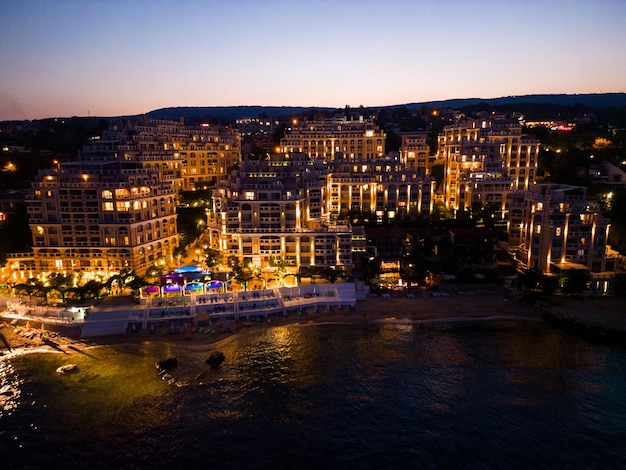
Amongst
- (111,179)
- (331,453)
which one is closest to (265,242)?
(111,179)

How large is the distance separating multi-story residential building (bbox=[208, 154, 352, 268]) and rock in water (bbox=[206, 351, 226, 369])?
20.7m

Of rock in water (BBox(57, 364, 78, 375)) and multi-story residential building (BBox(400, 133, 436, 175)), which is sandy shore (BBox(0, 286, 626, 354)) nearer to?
rock in water (BBox(57, 364, 78, 375))

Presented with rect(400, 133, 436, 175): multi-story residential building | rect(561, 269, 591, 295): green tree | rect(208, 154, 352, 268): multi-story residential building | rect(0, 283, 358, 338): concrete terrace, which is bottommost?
rect(0, 283, 358, 338): concrete terrace

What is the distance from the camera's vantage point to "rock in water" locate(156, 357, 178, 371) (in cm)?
4588

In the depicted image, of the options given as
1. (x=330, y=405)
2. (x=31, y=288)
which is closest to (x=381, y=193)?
(x=330, y=405)

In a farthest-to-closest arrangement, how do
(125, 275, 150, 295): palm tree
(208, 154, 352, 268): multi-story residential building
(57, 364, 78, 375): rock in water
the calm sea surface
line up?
1. (208, 154, 352, 268): multi-story residential building
2. (125, 275, 150, 295): palm tree
3. (57, 364, 78, 375): rock in water
4. the calm sea surface

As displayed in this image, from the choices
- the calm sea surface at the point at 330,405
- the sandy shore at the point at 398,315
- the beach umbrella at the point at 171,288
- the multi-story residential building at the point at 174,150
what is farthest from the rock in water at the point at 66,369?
the multi-story residential building at the point at 174,150

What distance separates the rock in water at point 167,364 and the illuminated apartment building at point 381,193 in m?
49.0

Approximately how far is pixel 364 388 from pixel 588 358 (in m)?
23.5

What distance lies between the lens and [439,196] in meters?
105

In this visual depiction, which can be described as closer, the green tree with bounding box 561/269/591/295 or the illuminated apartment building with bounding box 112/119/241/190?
the green tree with bounding box 561/269/591/295

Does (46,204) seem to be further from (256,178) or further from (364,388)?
(364,388)

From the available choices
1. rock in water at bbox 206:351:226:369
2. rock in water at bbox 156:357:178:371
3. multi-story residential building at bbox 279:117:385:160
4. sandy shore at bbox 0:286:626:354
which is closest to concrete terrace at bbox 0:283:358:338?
sandy shore at bbox 0:286:626:354

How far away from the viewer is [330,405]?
4050cm
